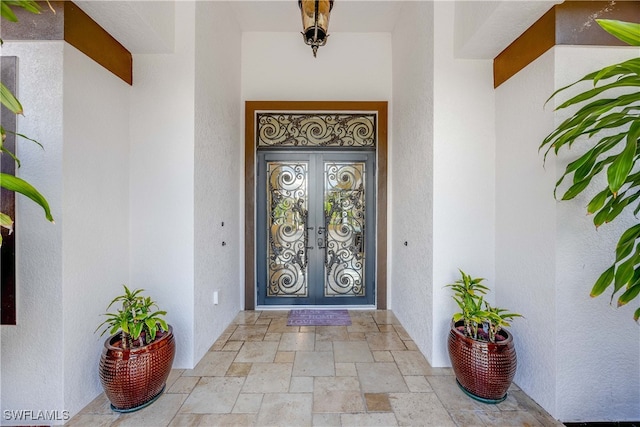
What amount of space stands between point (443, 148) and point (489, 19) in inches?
37.0

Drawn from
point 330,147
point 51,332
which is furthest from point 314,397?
point 330,147

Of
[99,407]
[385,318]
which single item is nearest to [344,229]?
[385,318]

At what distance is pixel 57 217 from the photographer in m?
1.89

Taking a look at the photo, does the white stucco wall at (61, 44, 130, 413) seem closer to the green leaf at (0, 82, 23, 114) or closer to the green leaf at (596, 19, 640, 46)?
the green leaf at (0, 82, 23, 114)

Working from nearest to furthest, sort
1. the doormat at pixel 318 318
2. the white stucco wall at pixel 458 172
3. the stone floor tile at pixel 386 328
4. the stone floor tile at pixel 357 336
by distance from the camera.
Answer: the white stucco wall at pixel 458 172 → the stone floor tile at pixel 357 336 → the stone floor tile at pixel 386 328 → the doormat at pixel 318 318

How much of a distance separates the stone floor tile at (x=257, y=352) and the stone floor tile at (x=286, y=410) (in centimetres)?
53

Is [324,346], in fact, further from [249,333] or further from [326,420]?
[326,420]

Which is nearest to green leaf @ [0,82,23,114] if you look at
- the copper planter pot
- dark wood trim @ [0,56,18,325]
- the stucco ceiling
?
dark wood trim @ [0,56,18,325]

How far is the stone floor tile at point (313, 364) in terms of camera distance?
2418 millimetres

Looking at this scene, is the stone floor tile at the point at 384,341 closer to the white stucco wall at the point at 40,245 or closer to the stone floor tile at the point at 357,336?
the stone floor tile at the point at 357,336

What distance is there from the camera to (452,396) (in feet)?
7.02

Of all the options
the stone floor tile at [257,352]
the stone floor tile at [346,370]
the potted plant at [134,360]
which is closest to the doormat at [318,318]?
the stone floor tile at [257,352]

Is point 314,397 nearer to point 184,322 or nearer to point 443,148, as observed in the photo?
point 184,322

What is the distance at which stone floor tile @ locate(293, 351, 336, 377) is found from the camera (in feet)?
7.93
